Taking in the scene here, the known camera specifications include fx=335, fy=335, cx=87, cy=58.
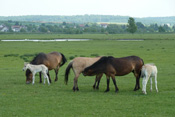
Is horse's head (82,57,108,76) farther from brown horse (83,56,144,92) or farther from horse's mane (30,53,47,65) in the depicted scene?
horse's mane (30,53,47,65)

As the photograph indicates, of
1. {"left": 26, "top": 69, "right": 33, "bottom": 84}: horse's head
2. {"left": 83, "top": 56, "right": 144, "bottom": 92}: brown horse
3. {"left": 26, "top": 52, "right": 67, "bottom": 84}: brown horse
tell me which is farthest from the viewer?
{"left": 26, "top": 52, "right": 67, "bottom": 84}: brown horse

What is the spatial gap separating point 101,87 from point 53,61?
3.44 m

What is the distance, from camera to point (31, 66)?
16328 mm

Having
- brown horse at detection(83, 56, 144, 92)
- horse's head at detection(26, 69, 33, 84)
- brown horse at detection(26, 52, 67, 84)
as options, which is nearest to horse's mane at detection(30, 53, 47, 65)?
brown horse at detection(26, 52, 67, 84)

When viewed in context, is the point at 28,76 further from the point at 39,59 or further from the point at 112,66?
the point at 112,66

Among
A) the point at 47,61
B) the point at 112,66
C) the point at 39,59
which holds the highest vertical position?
the point at 112,66

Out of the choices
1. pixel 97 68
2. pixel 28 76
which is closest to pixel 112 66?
pixel 97 68

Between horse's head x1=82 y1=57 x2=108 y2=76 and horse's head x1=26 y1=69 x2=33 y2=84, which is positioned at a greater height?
horse's head x1=82 y1=57 x2=108 y2=76

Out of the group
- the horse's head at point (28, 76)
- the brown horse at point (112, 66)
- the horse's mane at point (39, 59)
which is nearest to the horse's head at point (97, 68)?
the brown horse at point (112, 66)

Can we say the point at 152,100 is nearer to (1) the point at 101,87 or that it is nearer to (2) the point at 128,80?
(1) the point at 101,87

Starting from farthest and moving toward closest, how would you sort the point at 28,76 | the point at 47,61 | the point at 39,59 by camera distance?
the point at 47,61
the point at 39,59
the point at 28,76

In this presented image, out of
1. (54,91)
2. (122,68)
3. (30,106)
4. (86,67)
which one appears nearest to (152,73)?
(122,68)

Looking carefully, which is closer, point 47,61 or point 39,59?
point 39,59

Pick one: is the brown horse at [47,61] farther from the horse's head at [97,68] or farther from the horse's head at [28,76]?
the horse's head at [97,68]
